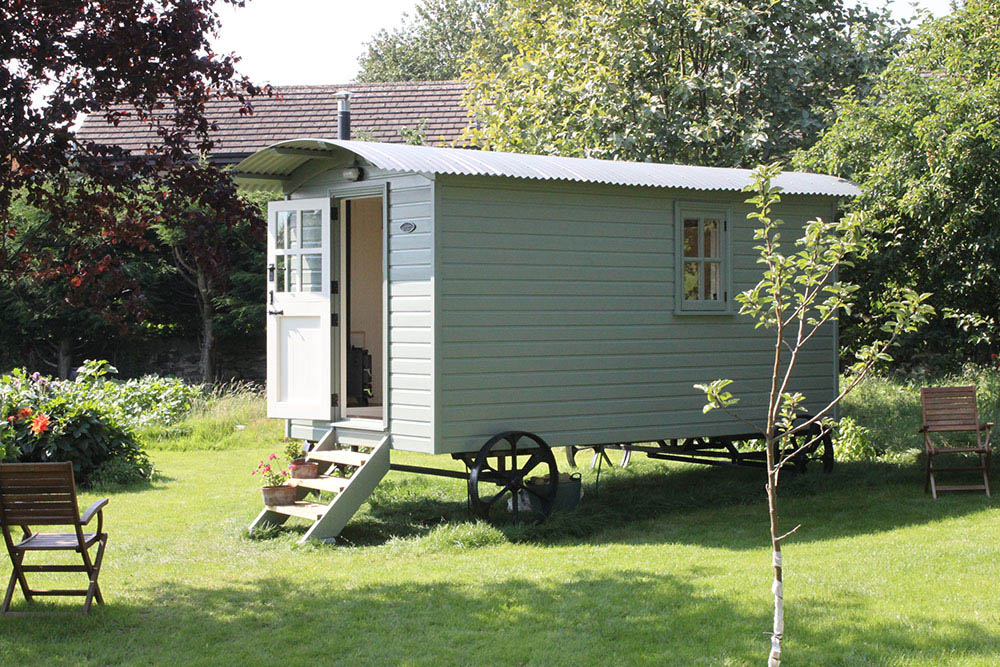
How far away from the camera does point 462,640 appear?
228 inches

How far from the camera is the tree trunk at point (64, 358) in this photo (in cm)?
1739

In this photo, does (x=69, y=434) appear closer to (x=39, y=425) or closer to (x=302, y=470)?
(x=39, y=425)

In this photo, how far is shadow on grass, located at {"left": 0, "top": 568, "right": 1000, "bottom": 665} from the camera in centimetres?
548

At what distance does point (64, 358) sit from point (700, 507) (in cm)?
1132

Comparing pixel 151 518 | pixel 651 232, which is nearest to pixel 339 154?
pixel 651 232

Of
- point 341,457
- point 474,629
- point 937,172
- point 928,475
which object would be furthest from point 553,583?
point 937,172

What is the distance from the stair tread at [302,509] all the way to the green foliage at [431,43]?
35.1 meters

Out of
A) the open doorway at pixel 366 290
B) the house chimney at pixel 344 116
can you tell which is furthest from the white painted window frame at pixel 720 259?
the house chimney at pixel 344 116

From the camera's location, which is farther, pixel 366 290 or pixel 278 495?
pixel 366 290

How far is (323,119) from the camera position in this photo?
21141 millimetres

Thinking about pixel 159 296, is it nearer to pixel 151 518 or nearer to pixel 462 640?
pixel 151 518

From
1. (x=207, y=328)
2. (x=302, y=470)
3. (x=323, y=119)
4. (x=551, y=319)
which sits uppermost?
(x=323, y=119)

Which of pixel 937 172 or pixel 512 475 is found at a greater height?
pixel 937 172

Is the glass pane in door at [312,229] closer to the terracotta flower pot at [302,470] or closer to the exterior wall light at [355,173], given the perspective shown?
the exterior wall light at [355,173]
